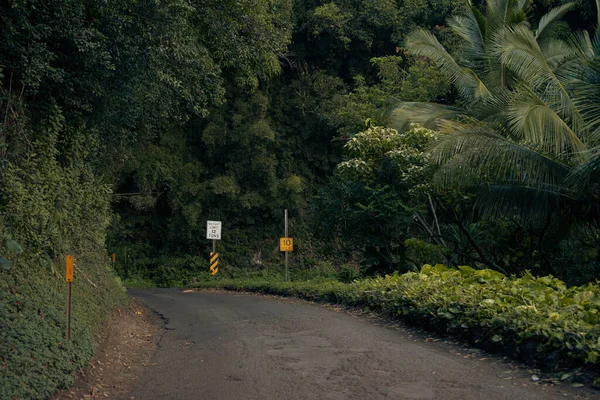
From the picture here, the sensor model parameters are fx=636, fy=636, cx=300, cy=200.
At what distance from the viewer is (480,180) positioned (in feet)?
44.5

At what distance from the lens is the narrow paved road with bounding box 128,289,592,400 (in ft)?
22.9

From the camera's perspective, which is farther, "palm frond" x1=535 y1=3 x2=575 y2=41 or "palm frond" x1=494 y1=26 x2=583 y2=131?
"palm frond" x1=535 y1=3 x2=575 y2=41

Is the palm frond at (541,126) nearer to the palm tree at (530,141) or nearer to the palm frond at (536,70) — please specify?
the palm tree at (530,141)

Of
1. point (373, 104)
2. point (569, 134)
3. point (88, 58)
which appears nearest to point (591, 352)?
point (569, 134)

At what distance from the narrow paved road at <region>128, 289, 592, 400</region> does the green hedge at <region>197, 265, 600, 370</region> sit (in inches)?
17.1

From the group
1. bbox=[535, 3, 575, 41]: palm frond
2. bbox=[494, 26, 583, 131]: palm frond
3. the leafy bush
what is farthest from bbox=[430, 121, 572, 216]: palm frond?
bbox=[535, 3, 575, 41]: palm frond

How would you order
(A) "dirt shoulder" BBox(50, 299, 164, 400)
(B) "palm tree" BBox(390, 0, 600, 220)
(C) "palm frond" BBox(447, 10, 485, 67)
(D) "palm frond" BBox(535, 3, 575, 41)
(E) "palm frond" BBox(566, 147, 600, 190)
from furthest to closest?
(C) "palm frond" BBox(447, 10, 485, 67) → (D) "palm frond" BBox(535, 3, 575, 41) → (B) "palm tree" BBox(390, 0, 600, 220) → (E) "palm frond" BBox(566, 147, 600, 190) → (A) "dirt shoulder" BBox(50, 299, 164, 400)

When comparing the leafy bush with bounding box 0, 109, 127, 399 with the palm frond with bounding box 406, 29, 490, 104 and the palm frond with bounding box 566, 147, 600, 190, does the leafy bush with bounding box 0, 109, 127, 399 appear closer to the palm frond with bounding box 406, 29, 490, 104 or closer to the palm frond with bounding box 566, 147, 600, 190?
the palm frond with bounding box 566, 147, 600, 190

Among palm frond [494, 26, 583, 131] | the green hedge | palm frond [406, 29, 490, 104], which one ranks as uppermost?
palm frond [406, 29, 490, 104]

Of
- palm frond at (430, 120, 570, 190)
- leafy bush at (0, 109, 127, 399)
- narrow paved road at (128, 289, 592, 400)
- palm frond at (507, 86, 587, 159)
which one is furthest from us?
palm frond at (430, 120, 570, 190)

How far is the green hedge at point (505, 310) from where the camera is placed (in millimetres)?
7535

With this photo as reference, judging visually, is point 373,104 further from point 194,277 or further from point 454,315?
point 454,315

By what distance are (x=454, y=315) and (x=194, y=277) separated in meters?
23.2

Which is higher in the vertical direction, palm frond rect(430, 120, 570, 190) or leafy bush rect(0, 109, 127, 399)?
palm frond rect(430, 120, 570, 190)
